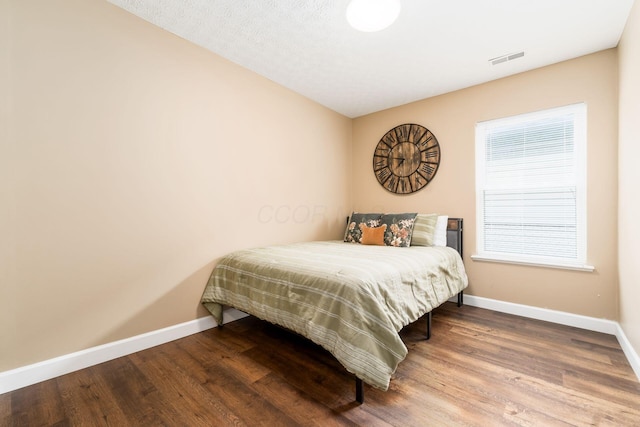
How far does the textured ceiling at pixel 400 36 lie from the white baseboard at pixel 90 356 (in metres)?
2.41

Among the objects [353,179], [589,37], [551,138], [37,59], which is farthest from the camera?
[353,179]

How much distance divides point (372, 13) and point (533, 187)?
2254 mm

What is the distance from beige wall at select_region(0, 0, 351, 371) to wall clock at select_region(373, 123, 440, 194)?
1.70 metres

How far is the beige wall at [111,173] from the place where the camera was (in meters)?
1.61

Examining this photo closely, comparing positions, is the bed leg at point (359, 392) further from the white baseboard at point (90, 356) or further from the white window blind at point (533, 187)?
the white window blind at point (533, 187)

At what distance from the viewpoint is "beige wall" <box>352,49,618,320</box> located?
2.33m

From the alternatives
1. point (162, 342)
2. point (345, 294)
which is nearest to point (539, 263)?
point (345, 294)

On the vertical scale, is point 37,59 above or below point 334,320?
above

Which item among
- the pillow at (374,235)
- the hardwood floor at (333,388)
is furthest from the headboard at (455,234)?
the hardwood floor at (333,388)

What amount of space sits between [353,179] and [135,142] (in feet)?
9.27

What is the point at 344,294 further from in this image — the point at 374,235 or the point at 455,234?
the point at 455,234

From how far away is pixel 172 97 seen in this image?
7.36ft

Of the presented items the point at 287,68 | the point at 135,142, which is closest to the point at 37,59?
the point at 135,142

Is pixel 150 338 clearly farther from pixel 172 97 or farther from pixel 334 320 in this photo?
pixel 172 97
